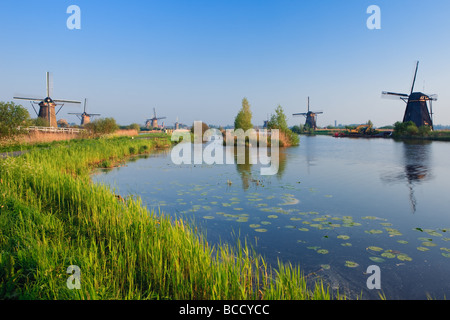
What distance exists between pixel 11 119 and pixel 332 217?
2097 centimetres

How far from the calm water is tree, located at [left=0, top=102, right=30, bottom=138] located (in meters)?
10.1

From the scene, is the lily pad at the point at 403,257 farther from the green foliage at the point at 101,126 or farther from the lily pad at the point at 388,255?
the green foliage at the point at 101,126

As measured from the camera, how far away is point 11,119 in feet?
59.1

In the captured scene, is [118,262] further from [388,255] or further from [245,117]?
[245,117]

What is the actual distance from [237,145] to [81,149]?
60.3 feet

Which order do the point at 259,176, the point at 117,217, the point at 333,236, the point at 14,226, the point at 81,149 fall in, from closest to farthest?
the point at 14,226
the point at 117,217
the point at 333,236
the point at 259,176
the point at 81,149

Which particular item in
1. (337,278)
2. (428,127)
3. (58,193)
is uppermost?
(428,127)

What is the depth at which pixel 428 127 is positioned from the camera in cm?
4309

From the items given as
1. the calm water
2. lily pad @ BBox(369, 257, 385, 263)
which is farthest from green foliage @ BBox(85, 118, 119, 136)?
lily pad @ BBox(369, 257, 385, 263)

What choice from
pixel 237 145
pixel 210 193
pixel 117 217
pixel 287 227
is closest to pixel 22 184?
pixel 117 217

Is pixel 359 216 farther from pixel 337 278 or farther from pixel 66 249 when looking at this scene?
pixel 66 249

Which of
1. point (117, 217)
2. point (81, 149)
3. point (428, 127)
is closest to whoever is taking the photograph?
point (117, 217)

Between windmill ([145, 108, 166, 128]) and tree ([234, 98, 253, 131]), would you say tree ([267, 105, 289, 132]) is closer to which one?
tree ([234, 98, 253, 131])

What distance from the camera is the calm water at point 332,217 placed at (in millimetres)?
4309
